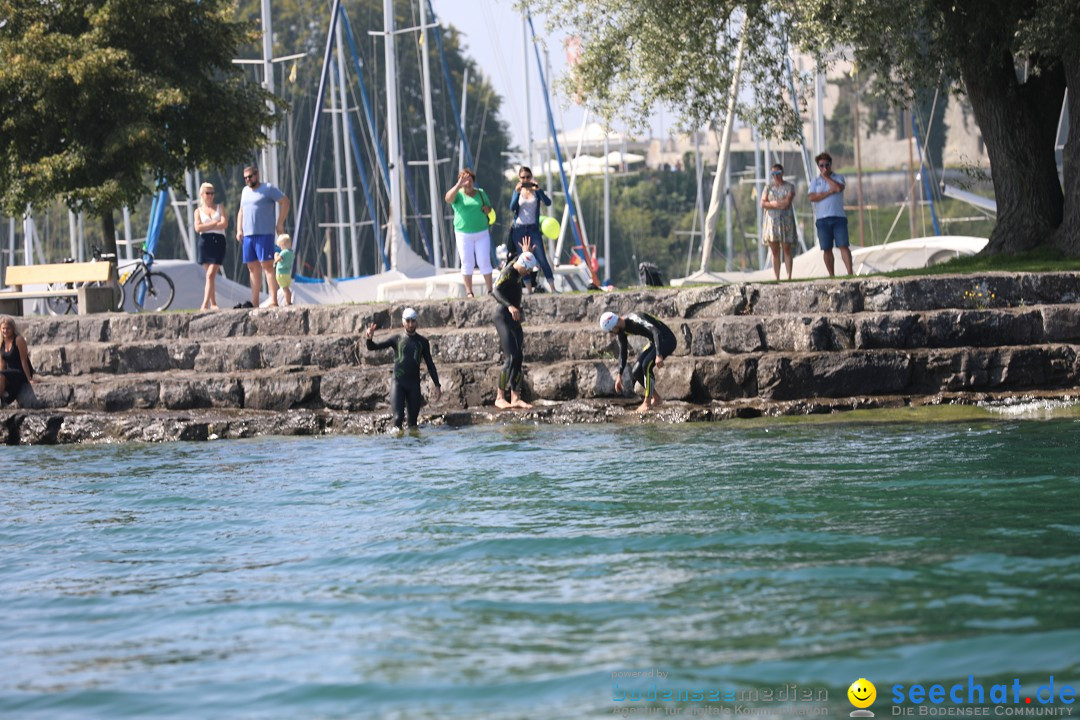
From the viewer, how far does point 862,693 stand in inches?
212

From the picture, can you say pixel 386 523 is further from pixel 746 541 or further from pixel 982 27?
pixel 982 27

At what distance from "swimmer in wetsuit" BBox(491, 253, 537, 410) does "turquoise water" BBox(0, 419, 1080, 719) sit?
2835 millimetres

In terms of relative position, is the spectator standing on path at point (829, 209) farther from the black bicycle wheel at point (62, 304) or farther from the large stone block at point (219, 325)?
the black bicycle wheel at point (62, 304)

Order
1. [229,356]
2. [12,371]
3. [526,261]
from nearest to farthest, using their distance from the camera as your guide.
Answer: [526,261] → [12,371] → [229,356]

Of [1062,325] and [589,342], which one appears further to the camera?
[589,342]

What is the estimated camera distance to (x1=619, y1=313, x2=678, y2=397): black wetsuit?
49.0 ft

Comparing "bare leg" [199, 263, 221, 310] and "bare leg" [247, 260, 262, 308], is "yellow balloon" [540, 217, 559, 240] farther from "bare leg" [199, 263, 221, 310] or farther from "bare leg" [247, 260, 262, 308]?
"bare leg" [199, 263, 221, 310]

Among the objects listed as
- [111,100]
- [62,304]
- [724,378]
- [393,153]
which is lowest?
[724,378]

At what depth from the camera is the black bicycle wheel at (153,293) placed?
72.0 feet

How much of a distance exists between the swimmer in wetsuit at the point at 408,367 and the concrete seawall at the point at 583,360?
13.5 inches

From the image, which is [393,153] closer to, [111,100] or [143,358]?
[111,100]

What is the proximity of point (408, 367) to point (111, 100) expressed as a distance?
9.95m

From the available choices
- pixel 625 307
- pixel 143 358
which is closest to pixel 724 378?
pixel 625 307

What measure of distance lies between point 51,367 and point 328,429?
5001mm
